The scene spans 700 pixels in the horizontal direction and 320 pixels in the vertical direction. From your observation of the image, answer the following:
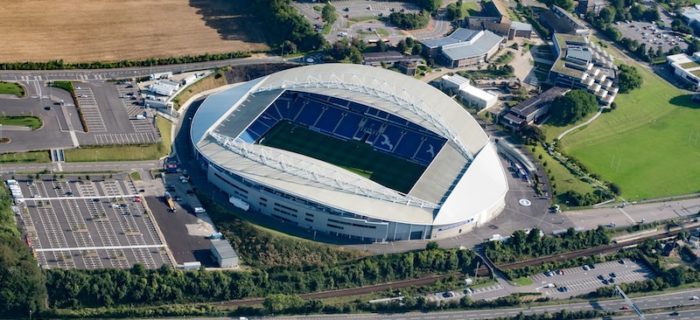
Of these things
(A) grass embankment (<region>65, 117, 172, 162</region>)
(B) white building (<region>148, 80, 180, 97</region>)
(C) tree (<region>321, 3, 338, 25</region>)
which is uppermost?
(C) tree (<region>321, 3, 338, 25</region>)

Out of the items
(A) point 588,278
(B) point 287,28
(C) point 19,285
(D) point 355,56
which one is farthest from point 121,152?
(A) point 588,278

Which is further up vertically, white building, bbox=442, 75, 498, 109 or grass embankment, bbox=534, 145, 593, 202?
white building, bbox=442, 75, 498, 109

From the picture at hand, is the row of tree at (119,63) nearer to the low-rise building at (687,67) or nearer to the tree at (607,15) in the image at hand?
the tree at (607,15)

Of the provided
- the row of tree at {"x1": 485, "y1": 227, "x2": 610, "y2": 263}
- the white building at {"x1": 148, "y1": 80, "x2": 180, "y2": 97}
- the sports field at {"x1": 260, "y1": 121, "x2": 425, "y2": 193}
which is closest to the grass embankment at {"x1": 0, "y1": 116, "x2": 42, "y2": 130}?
the white building at {"x1": 148, "y1": 80, "x2": 180, "y2": 97}

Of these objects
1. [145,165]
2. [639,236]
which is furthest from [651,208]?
[145,165]

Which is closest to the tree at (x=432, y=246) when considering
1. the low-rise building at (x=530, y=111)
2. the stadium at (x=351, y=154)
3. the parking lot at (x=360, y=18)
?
the stadium at (x=351, y=154)

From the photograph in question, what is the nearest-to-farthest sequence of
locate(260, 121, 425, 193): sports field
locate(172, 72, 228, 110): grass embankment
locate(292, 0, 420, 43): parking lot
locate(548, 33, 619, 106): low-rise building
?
locate(260, 121, 425, 193): sports field < locate(172, 72, 228, 110): grass embankment < locate(548, 33, 619, 106): low-rise building < locate(292, 0, 420, 43): parking lot

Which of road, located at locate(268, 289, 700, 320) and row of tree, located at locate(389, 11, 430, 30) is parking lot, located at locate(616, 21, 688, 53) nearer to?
row of tree, located at locate(389, 11, 430, 30)
